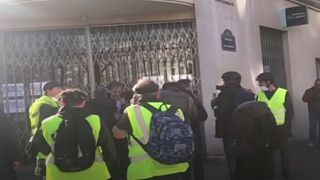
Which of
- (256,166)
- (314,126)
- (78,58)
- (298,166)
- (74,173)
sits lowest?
(298,166)

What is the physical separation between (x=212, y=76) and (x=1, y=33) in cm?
414

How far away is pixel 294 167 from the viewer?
10125mm

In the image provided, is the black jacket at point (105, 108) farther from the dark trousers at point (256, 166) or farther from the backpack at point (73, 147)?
the backpack at point (73, 147)

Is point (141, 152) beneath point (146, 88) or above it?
beneath

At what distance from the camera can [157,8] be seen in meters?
11.0

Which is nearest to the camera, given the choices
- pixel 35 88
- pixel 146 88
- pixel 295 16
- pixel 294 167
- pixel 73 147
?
pixel 73 147

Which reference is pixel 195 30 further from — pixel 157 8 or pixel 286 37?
pixel 286 37

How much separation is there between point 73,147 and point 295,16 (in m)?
10.2

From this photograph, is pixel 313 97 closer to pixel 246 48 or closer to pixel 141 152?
pixel 246 48

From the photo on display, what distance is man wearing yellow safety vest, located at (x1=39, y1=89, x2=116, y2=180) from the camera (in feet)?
15.8

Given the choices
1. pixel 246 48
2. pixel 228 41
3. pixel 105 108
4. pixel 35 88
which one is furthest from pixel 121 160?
pixel 246 48

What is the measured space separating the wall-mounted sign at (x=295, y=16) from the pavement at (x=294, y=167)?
10.3 ft

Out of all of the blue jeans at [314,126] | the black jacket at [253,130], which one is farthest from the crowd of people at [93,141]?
the blue jeans at [314,126]

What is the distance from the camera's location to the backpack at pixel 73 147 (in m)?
4.80
